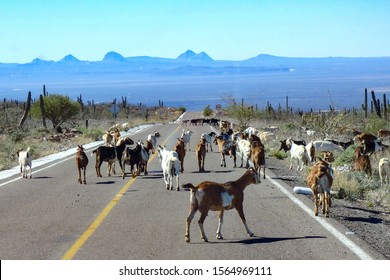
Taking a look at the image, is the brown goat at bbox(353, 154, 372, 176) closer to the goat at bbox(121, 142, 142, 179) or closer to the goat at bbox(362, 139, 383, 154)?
the goat at bbox(362, 139, 383, 154)

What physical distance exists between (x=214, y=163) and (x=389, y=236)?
13290 mm

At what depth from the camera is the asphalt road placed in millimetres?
9281

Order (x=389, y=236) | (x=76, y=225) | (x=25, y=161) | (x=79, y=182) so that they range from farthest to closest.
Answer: (x=25, y=161) < (x=79, y=182) < (x=76, y=225) < (x=389, y=236)

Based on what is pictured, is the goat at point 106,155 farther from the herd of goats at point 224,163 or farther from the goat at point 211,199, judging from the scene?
the goat at point 211,199

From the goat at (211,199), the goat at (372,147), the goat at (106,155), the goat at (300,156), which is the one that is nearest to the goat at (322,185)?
the goat at (211,199)

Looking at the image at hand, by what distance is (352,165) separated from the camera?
21.6 metres

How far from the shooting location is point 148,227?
11.3m

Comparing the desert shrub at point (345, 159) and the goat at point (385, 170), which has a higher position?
the goat at point (385, 170)

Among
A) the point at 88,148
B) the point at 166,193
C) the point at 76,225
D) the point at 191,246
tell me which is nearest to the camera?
the point at 191,246

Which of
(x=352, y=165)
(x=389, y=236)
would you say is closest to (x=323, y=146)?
(x=352, y=165)

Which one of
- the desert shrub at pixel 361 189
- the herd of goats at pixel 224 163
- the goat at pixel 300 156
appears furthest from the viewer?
the goat at pixel 300 156

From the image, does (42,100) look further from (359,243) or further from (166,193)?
(359,243)

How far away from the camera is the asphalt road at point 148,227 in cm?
928

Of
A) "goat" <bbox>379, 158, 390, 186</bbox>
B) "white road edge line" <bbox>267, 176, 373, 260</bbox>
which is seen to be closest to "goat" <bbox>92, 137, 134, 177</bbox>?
"white road edge line" <bbox>267, 176, 373, 260</bbox>
